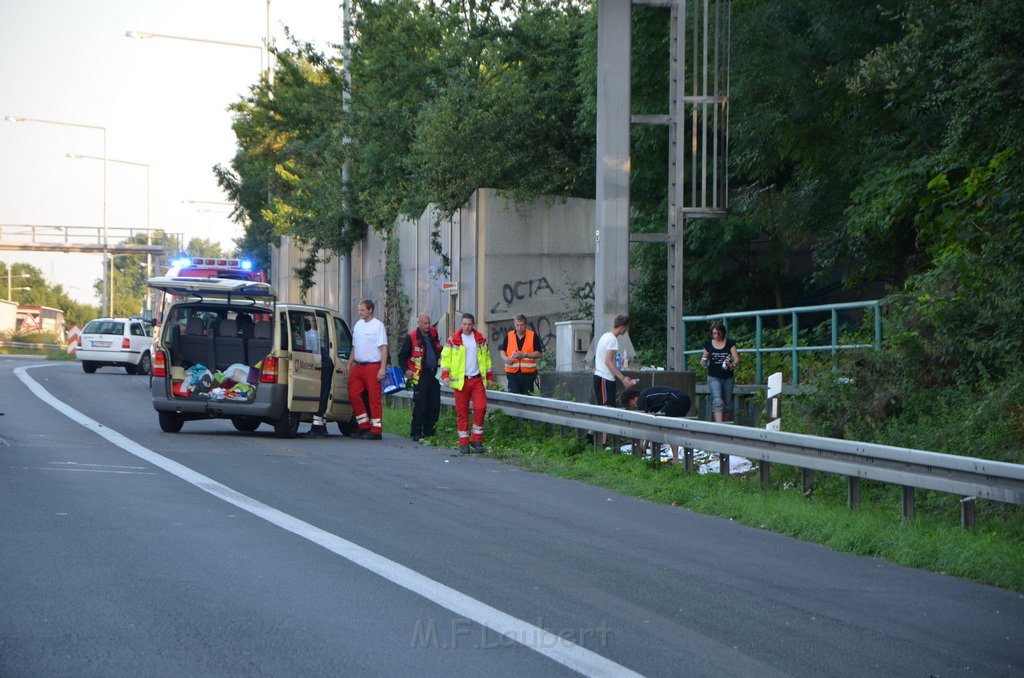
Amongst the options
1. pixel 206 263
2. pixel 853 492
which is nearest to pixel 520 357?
pixel 853 492

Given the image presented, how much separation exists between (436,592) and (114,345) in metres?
33.5

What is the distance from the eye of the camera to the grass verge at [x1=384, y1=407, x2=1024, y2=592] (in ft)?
29.2

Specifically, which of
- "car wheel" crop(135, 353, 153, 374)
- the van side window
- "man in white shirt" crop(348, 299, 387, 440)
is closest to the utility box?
"man in white shirt" crop(348, 299, 387, 440)

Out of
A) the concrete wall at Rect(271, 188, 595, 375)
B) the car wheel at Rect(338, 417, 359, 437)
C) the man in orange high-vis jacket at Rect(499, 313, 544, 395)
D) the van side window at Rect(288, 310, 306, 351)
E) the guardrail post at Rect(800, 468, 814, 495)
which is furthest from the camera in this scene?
the concrete wall at Rect(271, 188, 595, 375)

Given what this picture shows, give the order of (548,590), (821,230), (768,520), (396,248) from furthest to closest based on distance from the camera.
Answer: (396,248)
(821,230)
(768,520)
(548,590)

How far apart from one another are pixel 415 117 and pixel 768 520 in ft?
80.6

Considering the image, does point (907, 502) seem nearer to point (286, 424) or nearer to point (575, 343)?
point (286, 424)

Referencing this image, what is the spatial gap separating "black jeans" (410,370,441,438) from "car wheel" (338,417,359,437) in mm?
939

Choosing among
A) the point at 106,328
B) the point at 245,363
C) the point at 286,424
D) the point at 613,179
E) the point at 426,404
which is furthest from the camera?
the point at 106,328

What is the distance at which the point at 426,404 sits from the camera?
18500mm

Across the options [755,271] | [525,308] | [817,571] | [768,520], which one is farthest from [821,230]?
[817,571]

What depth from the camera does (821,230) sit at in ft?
80.0

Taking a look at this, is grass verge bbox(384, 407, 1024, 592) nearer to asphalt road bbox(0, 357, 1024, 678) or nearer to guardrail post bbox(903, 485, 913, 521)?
guardrail post bbox(903, 485, 913, 521)

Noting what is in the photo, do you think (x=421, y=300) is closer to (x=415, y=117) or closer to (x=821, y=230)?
(x=415, y=117)
